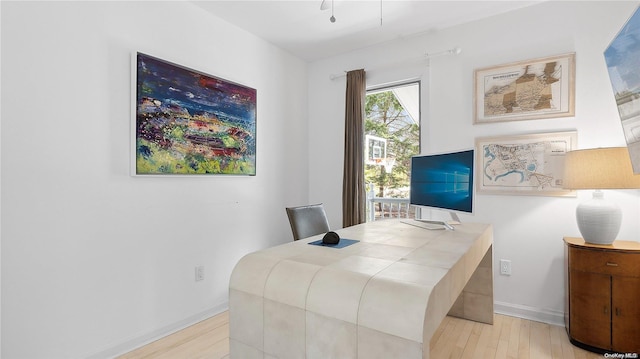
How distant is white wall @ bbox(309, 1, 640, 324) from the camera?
234 centimetres

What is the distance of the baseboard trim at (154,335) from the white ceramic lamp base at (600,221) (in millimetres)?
2818

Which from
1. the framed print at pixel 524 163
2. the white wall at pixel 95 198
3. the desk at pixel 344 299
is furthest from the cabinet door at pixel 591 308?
the white wall at pixel 95 198

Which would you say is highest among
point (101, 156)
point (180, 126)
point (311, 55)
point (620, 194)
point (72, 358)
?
point (311, 55)

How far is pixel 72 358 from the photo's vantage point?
1876 mm

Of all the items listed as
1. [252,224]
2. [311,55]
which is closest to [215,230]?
[252,224]

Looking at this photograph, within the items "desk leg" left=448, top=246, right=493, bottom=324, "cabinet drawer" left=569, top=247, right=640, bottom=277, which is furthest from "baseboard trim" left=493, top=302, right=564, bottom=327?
"cabinet drawer" left=569, top=247, right=640, bottom=277

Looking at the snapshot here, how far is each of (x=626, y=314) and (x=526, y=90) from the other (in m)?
1.69

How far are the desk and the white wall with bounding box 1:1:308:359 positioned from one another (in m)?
1.38

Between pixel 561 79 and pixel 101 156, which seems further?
pixel 561 79

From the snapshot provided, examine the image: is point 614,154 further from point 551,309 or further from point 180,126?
point 180,126

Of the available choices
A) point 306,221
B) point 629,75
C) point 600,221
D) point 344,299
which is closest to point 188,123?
point 306,221

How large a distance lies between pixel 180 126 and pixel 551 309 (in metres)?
3.19

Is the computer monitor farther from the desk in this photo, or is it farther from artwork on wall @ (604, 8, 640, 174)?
artwork on wall @ (604, 8, 640, 174)

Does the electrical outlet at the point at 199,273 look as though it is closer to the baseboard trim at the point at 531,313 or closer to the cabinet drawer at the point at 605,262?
the baseboard trim at the point at 531,313
